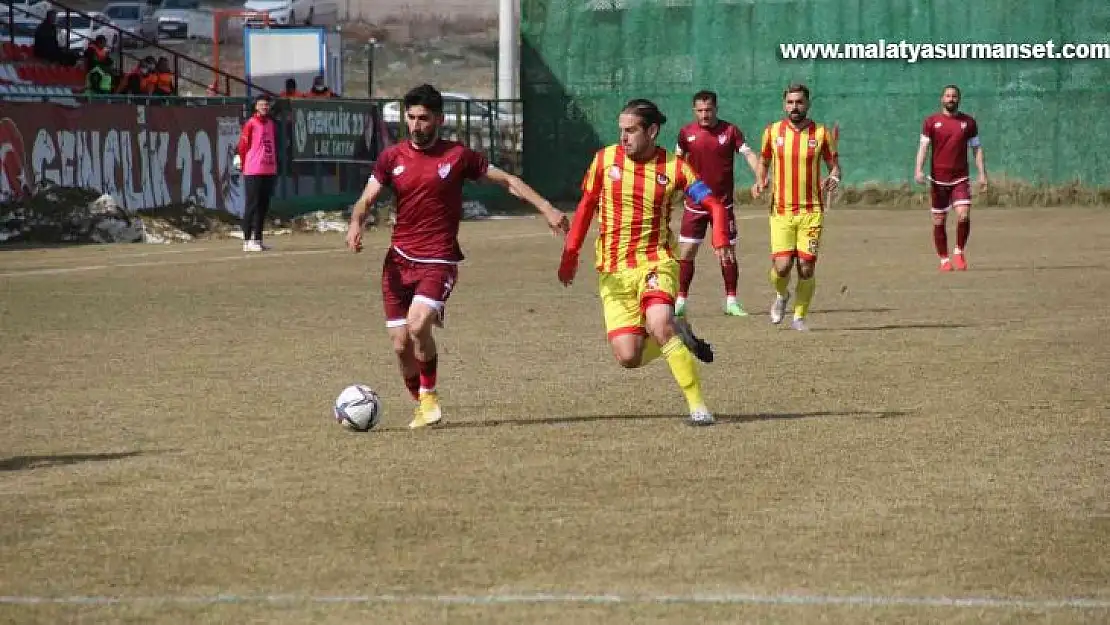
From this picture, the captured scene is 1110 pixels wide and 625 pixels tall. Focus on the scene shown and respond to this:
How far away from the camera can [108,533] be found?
799cm

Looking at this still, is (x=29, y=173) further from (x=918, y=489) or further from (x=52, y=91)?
(x=918, y=489)

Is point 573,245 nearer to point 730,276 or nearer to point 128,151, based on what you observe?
point 730,276

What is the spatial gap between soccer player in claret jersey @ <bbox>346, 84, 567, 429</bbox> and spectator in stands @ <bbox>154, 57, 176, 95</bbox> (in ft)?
75.3

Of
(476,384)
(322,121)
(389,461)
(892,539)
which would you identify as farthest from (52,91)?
(892,539)

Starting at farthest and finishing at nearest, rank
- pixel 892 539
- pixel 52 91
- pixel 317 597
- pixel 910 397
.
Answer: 1. pixel 52 91
2. pixel 910 397
3. pixel 892 539
4. pixel 317 597

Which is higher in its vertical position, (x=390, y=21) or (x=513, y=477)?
(x=390, y=21)

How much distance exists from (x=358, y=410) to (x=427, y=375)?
0.51m

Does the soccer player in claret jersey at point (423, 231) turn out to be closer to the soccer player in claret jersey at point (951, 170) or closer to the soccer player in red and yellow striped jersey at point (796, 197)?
the soccer player in red and yellow striped jersey at point (796, 197)

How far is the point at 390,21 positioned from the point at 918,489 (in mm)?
66750

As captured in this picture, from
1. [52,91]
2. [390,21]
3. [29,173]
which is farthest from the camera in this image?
[390,21]

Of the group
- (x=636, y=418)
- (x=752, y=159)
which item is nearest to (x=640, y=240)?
(x=636, y=418)

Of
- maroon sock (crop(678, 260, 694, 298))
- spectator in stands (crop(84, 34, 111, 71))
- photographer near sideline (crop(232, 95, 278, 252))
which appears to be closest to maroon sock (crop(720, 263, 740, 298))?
maroon sock (crop(678, 260, 694, 298))

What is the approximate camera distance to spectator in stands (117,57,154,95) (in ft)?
106

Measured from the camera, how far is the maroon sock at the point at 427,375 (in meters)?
11.1
